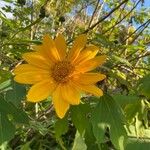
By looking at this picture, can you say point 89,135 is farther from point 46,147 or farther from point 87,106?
point 46,147

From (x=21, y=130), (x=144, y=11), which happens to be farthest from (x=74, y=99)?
(x=144, y=11)

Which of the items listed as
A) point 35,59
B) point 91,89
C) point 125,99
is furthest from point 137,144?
point 35,59

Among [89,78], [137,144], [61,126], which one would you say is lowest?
[137,144]

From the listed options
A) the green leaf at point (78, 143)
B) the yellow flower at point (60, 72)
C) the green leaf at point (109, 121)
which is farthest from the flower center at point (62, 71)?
the green leaf at point (78, 143)

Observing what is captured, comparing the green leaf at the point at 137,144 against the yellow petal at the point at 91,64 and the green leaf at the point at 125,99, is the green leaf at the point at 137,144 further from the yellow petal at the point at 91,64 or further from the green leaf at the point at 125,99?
the yellow petal at the point at 91,64

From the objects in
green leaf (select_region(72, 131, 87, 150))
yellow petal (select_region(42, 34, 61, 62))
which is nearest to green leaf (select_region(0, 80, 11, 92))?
yellow petal (select_region(42, 34, 61, 62))

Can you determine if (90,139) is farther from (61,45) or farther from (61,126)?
(61,45)
